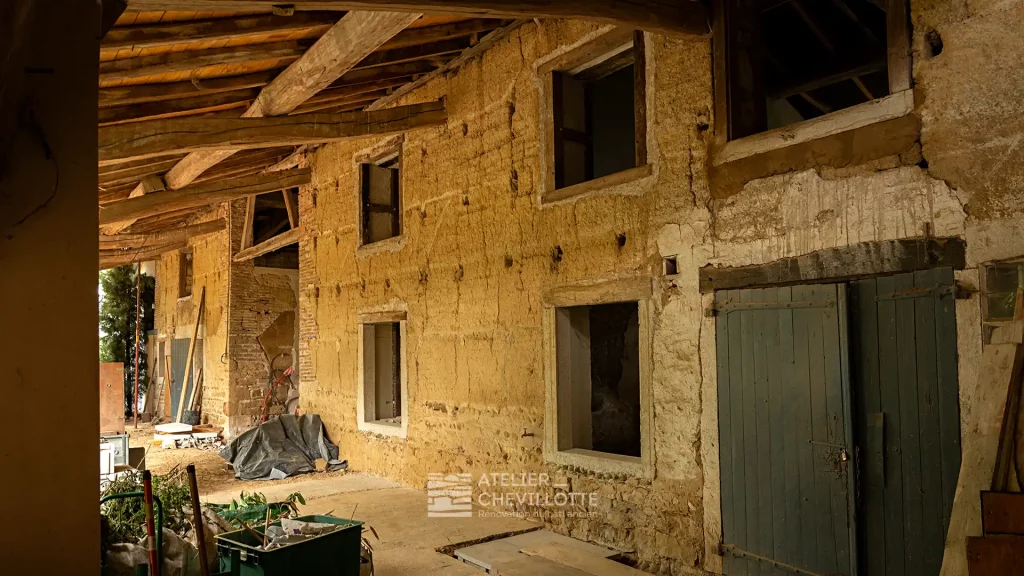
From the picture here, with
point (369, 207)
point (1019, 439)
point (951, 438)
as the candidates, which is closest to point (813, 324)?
point (951, 438)

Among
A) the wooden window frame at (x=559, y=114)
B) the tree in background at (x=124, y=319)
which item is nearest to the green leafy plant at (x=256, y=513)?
the wooden window frame at (x=559, y=114)

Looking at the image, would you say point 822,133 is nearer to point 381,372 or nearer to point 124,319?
point 381,372

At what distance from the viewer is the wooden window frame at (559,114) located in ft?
17.6

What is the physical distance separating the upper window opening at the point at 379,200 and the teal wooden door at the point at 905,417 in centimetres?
613

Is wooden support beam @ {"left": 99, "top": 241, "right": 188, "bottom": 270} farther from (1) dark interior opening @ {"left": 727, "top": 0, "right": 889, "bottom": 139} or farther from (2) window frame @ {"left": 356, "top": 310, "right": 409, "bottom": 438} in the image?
(1) dark interior opening @ {"left": 727, "top": 0, "right": 889, "bottom": 139}

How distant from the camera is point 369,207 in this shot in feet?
29.5

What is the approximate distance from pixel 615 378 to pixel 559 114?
2705mm

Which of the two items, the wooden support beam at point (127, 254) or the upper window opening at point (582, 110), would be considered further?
the wooden support beam at point (127, 254)

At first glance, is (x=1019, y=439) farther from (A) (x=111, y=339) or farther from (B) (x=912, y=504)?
(A) (x=111, y=339)

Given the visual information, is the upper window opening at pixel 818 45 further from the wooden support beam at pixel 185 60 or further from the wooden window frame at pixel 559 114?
the wooden support beam at pixel 185 60

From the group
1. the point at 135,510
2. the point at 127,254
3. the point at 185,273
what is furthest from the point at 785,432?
the point at 185,273

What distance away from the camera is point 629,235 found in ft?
17.5

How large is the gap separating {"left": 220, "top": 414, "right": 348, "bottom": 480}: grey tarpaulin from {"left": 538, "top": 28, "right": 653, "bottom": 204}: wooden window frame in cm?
509

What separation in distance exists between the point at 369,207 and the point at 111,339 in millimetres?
12374
